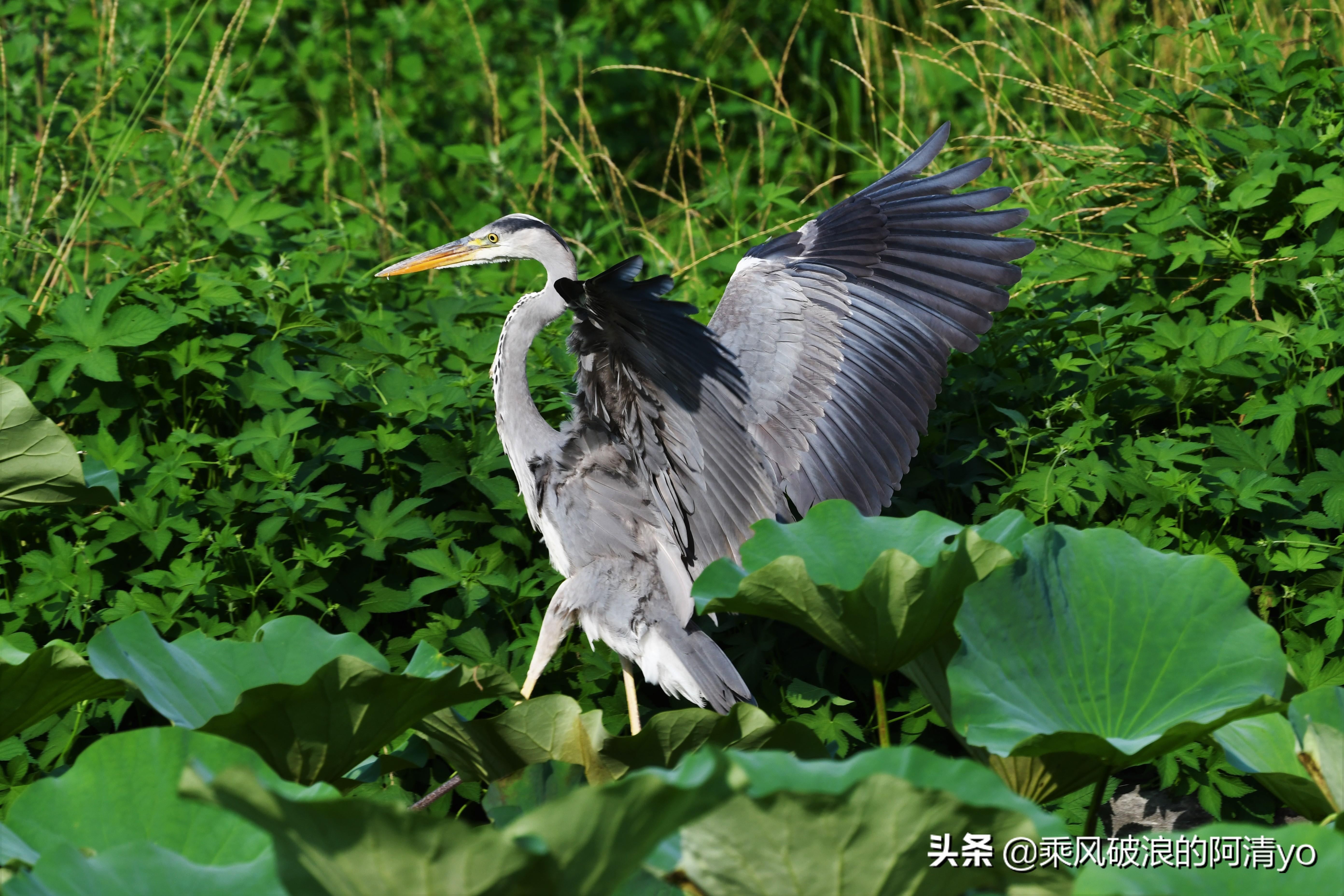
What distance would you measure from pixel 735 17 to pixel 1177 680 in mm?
5687

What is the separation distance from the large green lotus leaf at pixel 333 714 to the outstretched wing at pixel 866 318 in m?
1.18

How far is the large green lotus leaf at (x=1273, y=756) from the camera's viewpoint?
71.1 inches

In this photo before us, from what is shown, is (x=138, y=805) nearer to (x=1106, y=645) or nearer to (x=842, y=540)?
(x=842, y=540)

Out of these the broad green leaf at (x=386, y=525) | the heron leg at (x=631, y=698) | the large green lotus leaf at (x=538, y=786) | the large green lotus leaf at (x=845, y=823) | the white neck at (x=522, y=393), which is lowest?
the heron leg at (x=631, y=698)

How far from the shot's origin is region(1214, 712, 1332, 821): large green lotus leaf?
181cm

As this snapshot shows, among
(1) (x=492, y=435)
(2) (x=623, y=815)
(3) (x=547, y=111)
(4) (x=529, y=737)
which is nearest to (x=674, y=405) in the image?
(1) (x=492, y=435)

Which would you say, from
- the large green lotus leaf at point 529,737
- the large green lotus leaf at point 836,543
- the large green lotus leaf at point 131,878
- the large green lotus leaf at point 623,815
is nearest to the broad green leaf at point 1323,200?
the large green lotus leaf at point 836,543

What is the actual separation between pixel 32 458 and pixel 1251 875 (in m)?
2.17

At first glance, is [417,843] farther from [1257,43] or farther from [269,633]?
[1257,43]

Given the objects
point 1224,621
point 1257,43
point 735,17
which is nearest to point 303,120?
point 735,17

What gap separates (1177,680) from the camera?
1901mm

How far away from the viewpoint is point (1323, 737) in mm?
1737

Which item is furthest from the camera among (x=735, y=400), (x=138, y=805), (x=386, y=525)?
(x=386, y=525)

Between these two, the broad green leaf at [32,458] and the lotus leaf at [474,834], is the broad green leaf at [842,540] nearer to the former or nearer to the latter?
the lotus leaf at [474,834]
